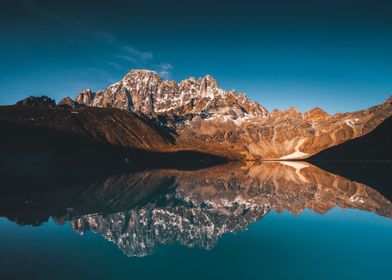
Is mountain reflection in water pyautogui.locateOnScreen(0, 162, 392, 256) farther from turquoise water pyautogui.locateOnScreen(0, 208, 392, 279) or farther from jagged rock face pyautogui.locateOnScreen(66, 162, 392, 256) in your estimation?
turquoise water pyautogui.locateOnScreen(0, 208, 392, 279)

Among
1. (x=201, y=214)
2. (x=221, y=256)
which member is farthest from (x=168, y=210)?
(x=221, y=256)

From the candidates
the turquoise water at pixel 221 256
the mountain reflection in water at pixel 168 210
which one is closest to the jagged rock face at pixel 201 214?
the mountain reflection in water at pixel 168 210

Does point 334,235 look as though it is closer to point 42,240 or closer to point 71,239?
point 71,239

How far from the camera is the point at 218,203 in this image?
2719 inches

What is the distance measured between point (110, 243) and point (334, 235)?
94.7 ft

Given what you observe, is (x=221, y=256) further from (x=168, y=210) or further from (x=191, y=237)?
(x=168, y=210)

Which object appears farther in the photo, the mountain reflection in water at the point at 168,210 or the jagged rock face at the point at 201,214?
the mountain reflection in water at the point at 168,210

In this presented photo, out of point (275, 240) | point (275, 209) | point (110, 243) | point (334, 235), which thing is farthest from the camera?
point (275, 209)

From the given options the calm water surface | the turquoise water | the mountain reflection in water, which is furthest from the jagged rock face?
the turquoise water

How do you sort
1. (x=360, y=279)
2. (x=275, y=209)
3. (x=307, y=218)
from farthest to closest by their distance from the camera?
1. (x=275, y=209)
2. (x=307, y=218)
3. (x=360, y=279)

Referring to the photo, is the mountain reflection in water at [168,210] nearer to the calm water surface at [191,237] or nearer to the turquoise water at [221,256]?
the calm water surface at [191,237]

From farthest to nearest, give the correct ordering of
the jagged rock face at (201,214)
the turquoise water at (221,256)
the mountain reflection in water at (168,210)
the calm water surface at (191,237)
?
the mountain reflection in water at (168,210), the jagged rock face at (201,214), the calm water surface at (191,237), the turquoise water at (221,256)

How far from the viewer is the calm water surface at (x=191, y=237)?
2775 cm

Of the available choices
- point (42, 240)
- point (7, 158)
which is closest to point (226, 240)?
point (42, 240)
